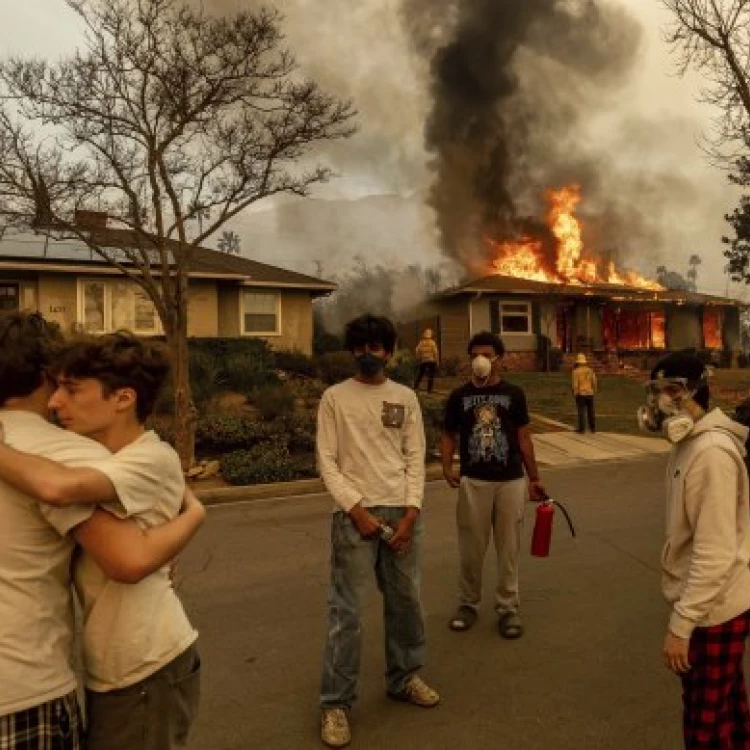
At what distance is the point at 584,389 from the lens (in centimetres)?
1527

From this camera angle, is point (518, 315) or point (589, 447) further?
point (518, 315)

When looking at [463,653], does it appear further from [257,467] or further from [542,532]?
[257,467]

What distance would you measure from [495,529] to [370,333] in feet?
6.11

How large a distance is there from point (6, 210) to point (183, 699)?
11.5 m

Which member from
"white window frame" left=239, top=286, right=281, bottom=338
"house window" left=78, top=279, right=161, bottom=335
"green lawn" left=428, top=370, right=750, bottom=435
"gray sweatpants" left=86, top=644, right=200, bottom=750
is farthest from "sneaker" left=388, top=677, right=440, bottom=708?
"white window frame" left=239, top=286, right=281, bottom=338

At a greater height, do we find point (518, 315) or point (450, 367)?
point (518, 315)

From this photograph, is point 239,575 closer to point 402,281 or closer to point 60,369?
point 60,369

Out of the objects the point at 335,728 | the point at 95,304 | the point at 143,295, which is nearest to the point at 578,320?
the point at 143,295

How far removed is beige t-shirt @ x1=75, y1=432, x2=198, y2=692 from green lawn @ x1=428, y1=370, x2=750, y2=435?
15.7 metres

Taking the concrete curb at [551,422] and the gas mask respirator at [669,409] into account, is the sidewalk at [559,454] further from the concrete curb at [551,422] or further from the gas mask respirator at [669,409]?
the gas mask respirator at [669,409]

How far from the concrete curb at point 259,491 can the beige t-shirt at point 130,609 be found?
850 cm

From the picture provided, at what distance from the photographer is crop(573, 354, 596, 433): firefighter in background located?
15133mm

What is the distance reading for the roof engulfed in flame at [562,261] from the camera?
114 ft

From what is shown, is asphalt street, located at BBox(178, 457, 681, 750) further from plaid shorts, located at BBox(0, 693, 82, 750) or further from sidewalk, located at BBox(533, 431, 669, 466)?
sidewalk, located at BBox(533, 431, 669, 466)
